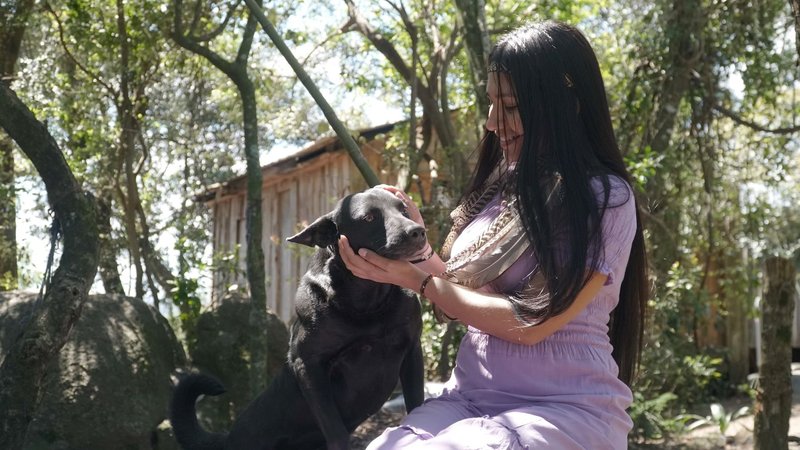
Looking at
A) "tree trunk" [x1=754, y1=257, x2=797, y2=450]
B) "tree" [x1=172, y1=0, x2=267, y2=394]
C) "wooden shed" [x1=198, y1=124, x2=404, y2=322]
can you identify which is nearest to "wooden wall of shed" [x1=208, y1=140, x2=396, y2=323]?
"wooden shed" [x1=198, y1=124, x2=404, y2=322]

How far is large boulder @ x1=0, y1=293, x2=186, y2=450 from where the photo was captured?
19.9ft

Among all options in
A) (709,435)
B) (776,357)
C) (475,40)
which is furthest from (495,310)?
(709,435)

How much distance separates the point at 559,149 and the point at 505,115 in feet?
0.91

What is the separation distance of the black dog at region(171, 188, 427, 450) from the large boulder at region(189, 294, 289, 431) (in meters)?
3.40

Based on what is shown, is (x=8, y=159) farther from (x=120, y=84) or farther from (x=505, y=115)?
(x=505, y=115)

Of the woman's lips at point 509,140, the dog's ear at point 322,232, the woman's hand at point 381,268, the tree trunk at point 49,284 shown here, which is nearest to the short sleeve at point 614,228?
the woman's lips at point 509,140

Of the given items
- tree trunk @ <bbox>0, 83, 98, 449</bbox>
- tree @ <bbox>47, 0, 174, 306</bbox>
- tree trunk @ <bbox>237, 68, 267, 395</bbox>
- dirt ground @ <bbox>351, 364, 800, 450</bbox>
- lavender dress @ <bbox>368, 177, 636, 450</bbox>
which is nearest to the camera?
lavender dress @ <bbox>368, 177, 636, 450</bbox>

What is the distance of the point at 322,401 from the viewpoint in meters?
3.45

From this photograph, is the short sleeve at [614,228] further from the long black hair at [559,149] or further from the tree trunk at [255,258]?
the tree trunk at [255,258]

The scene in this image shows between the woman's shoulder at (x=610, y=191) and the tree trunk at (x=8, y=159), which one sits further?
the tree trunk at (x=8, y=159)

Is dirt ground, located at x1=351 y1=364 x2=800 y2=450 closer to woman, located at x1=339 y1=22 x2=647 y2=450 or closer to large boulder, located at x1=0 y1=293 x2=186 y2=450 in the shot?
large boulder, located at x1=0 y1=293 x2=186 y2=450

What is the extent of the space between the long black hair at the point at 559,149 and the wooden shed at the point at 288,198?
9470 millimetres

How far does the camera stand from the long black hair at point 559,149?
9.34 ft

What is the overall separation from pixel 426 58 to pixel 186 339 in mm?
5791
